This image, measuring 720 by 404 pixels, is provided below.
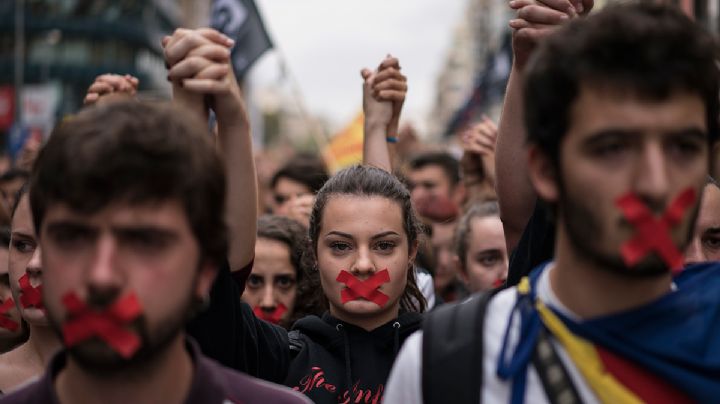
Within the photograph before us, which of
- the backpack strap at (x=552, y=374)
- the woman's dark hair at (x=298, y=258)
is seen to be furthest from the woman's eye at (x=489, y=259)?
the backpack strap at (x=552, y=374)

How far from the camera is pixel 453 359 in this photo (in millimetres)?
2449

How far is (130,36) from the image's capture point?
68.5m

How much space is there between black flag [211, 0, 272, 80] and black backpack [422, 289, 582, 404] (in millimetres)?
5414

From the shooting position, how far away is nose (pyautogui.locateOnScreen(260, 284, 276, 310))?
5117 millimetres

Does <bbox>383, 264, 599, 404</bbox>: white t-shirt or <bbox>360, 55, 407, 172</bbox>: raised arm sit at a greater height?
<bbox>383, 264, 599, 404</bbox>: white t-shirt

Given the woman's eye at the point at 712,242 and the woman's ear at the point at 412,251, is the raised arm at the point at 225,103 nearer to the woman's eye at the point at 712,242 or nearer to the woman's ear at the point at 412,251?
the woman's ear at the point at 412,251

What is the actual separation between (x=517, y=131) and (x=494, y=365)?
1055 mm

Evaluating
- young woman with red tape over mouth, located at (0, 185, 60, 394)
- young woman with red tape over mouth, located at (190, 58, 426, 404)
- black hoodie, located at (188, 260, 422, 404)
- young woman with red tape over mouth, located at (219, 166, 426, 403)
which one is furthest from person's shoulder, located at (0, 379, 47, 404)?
young woman with red tape over mouth, located at (219, 166, 426, 403)

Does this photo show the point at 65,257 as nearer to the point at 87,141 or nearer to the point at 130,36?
the point at 87,141

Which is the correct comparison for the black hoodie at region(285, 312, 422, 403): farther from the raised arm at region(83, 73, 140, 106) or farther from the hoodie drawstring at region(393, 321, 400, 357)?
the raised arm at region(83, 73, 140, 106)

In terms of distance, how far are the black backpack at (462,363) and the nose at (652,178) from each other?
0.41 m

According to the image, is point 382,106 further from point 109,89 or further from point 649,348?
point 649,348

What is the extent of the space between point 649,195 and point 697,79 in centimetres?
32

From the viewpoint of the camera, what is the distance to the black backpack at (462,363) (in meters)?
2.36
